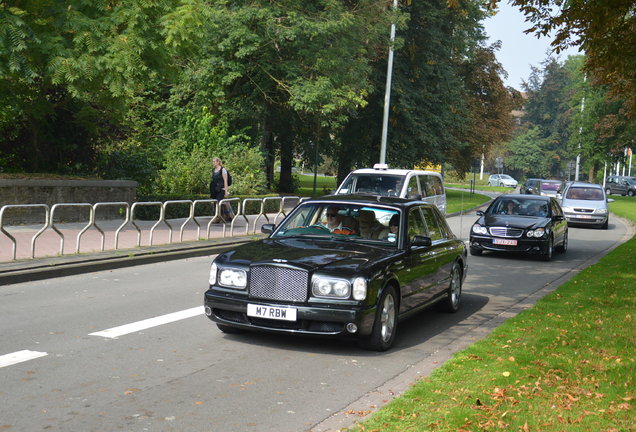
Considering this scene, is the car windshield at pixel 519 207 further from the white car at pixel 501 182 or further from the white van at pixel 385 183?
the white car at pixel 501 182

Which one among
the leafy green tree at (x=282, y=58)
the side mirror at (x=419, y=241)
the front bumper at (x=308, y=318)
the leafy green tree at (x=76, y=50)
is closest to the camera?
the front bumper at (x=308, y=318)

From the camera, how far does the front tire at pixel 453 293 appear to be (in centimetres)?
1041

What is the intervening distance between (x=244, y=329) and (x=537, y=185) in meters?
43.5

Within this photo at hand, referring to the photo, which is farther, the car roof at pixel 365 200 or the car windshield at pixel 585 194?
the car windshield at pixel 585 194

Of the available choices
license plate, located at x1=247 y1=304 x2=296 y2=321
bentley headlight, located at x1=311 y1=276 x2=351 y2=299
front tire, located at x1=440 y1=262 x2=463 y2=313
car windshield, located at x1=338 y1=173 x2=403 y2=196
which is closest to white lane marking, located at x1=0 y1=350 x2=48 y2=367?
license plate, located at x1=247 y1=304 x2=296 y2=321

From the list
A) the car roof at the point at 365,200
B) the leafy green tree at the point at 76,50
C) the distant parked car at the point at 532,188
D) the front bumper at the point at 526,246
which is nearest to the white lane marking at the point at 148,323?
the car roof at the point at 365,200

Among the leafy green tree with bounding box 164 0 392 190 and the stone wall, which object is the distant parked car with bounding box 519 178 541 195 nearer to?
the leafy green tree with bounding box 164 0 392 190

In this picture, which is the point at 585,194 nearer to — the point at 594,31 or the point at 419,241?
the point at 594,31

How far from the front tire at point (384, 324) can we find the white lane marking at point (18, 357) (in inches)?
121

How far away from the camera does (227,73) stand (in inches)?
1158

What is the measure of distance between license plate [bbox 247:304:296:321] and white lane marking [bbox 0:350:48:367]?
6.38 ft

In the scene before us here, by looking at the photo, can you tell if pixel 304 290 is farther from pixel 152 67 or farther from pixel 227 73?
pixel 227 73

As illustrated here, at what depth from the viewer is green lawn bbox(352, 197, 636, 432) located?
17.5 feet

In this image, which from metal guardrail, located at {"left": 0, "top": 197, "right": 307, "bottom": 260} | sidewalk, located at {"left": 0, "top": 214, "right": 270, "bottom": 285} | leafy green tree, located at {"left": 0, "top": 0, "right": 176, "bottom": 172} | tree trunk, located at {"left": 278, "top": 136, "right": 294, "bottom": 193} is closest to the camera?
sidewalk, located at {"left": 0, "top": 214, "right": 270, "bottom": 285}
